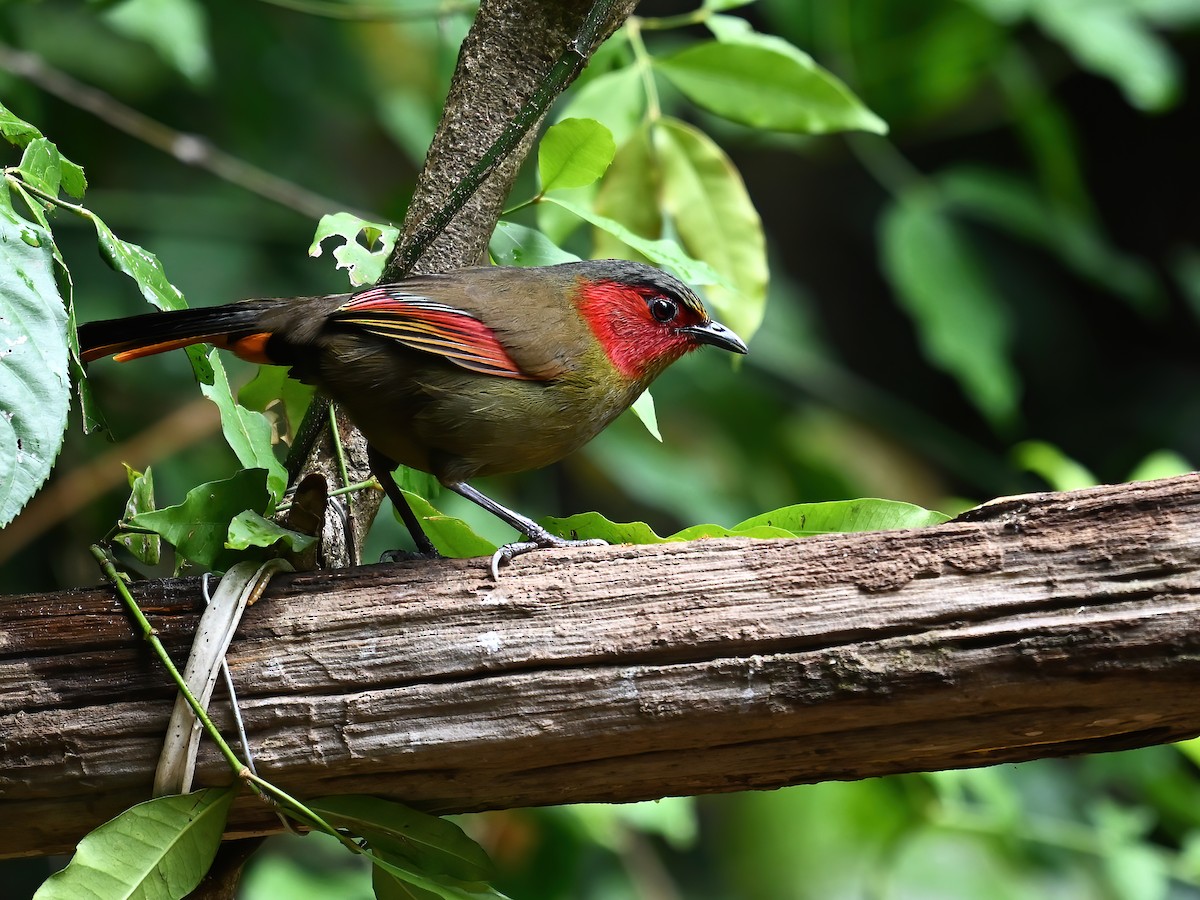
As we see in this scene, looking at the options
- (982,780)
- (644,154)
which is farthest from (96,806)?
(982,780)

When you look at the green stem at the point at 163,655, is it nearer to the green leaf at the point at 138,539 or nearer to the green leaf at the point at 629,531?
the green leaf at the point at 138,539

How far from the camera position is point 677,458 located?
569 centimetres

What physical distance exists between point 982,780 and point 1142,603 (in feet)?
7.77

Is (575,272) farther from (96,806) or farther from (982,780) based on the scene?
(982,780)

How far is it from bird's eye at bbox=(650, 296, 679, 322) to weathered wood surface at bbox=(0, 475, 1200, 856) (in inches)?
40.8

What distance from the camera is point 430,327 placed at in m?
2.51

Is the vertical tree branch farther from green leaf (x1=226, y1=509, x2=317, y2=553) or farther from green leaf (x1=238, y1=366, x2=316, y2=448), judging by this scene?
green leaf (x1=226, y1=509, x2=317, y2=553)

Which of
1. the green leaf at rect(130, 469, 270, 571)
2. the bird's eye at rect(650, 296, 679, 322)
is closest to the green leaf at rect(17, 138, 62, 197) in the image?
the green leaf at rect(130, 469, 270, 571)

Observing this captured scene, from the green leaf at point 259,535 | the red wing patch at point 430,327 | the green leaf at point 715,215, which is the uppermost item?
the green leaf at point 715,215

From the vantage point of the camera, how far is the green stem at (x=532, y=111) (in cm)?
246

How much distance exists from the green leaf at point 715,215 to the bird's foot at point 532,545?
0.87m

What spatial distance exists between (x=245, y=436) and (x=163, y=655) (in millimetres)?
600

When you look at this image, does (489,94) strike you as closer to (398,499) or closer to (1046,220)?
(398,499)

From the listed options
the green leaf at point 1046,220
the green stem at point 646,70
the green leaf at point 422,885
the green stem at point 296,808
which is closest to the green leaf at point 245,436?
the green stem at point 296,808
